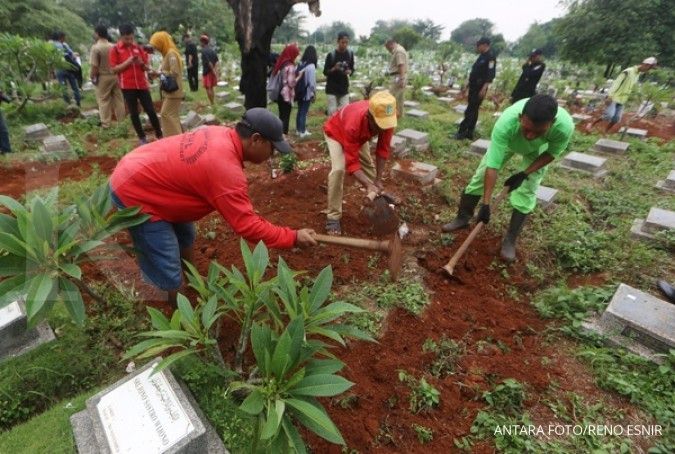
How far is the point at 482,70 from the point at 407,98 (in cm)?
471

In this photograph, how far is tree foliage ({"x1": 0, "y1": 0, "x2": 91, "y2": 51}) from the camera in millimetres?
12797

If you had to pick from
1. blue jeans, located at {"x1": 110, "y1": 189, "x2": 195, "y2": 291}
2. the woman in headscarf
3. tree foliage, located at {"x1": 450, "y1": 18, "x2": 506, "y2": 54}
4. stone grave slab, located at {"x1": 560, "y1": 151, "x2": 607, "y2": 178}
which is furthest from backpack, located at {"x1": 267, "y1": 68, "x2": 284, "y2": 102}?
tree foliage, located at {"x1": 450, "y1": 18, "x2": 506, "y2": 54}

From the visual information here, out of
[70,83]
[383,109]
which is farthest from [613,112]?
[70,83]

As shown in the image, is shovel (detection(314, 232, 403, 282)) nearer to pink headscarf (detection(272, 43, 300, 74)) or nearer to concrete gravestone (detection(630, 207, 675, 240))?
concrete gravestone (detection(630, 207, 675, 240))

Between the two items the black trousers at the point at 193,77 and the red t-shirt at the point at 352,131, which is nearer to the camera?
the red t-shirt at the point at 352,131

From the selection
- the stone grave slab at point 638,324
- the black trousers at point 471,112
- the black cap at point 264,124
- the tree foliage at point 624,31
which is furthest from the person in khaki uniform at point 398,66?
the tree foliage at point 624,31

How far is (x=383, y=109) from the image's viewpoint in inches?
117

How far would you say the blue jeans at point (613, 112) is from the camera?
745cm

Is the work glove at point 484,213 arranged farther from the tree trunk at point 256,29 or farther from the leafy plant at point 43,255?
the tree trunk at point 256,29

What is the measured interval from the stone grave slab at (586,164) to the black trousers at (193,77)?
350 inches

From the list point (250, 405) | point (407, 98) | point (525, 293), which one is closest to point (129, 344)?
point (250, 405)

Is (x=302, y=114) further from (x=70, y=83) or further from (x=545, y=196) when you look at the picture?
(x=70, y=83)

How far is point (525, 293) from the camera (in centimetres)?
311

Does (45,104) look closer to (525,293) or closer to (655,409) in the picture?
(525,293)
